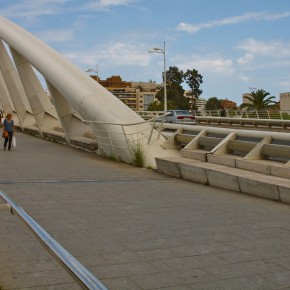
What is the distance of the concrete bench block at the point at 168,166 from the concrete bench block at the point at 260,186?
94.5 inches

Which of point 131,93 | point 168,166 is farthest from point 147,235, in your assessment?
point 131,93

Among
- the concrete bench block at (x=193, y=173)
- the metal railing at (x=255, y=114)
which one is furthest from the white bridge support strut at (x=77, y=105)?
the metal railing at (x=255, y=114)

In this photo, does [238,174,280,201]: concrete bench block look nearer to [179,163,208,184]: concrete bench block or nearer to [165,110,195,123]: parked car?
[179,163,208,184]: concrete bench block

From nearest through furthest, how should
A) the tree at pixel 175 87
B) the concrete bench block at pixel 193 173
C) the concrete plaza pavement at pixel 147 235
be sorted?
the concrete plaza pavement at pixel 147 235 → the concrete bench block at pixel 193 173 → the tree at pixel 175 87

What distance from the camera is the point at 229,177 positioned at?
848 centimetres

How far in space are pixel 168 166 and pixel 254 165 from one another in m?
2.42

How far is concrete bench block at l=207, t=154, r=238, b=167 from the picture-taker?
9602 millimetres

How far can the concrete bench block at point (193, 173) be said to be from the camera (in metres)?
9.34

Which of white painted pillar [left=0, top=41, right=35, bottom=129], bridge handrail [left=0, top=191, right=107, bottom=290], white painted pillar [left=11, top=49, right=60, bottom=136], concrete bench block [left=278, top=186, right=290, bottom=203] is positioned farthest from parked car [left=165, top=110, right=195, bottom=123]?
bridge handrail [left=0, top=191, right=107, bottom=290]

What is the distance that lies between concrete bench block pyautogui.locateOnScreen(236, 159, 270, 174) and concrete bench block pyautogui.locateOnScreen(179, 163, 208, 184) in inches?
28.3

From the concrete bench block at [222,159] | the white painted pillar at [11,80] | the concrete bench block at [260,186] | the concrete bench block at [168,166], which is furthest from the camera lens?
the white painted pillar at [11,80]

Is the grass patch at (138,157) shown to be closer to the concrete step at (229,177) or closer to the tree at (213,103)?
the concrete step at (229,177)

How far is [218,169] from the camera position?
909 cm

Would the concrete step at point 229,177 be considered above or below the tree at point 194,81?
below
